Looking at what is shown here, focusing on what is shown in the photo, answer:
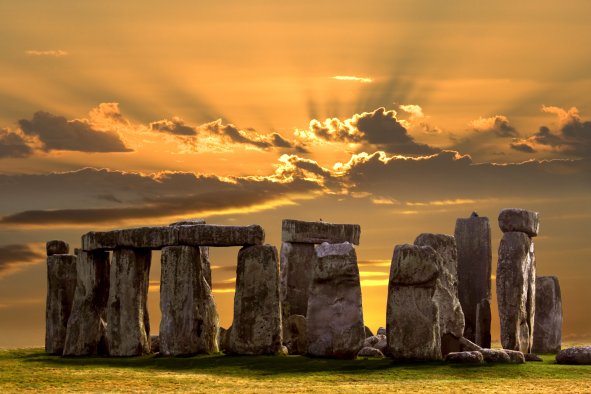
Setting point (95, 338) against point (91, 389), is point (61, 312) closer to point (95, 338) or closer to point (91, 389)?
point (95, 338)

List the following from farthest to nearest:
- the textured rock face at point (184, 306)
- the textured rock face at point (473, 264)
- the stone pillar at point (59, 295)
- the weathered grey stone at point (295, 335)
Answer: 1. the stone pillar at point (59, 295)
2. the textured rock face at point (473, 264)
3. the weathered grey stone at point (295, 335)
4. the textured rock face at point (184, 306)

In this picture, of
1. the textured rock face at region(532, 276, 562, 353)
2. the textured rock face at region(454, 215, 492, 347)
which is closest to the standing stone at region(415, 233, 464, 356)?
the textured rock face at region(454, 215, 492, 347)

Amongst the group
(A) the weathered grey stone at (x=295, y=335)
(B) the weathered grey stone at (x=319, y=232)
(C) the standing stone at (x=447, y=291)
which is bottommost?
(A) the weathered grey stone at (x=295, y=335)

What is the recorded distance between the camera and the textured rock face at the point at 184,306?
2728 centimetres

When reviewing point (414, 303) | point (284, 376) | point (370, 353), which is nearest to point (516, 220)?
point (370, 353)

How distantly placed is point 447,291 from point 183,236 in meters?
6.28

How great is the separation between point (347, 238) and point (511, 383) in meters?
10.7

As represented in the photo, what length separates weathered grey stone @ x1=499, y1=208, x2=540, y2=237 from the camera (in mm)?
29438

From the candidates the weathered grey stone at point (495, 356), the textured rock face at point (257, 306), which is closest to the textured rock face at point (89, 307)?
the textured rock face at point (257, 306)

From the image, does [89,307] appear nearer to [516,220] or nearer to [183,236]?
[183,236]

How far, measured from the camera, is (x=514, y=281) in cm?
2928

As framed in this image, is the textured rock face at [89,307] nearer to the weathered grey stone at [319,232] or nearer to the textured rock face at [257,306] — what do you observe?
the textured rock face at [257,306]

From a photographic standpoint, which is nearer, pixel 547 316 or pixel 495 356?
pixel 495 356

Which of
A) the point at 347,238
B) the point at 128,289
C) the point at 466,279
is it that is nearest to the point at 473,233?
the point at 466,279
